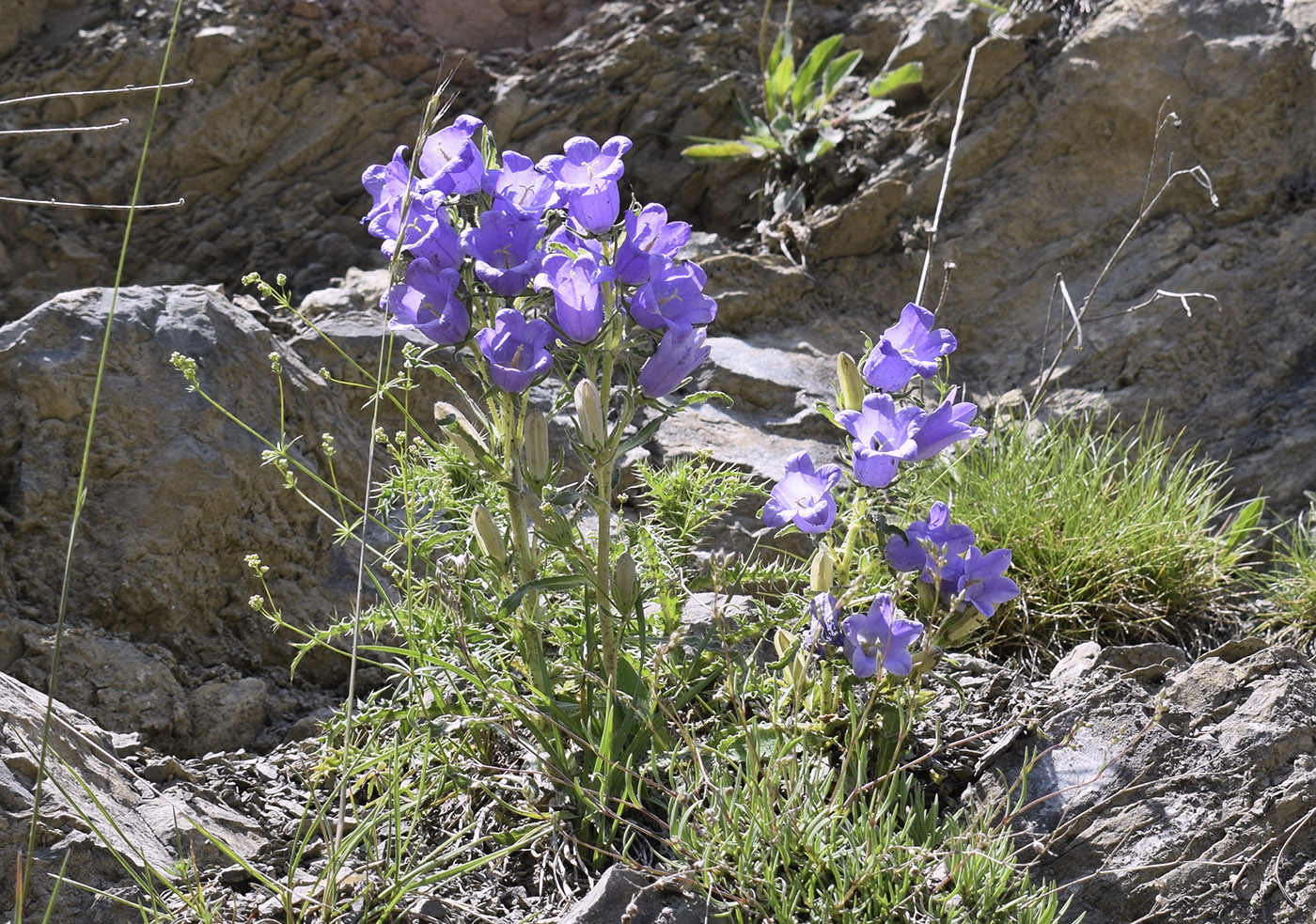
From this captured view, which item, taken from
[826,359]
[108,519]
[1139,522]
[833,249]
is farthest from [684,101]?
[108,519]

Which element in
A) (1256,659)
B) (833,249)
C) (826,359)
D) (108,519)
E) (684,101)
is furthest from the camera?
(684,101)

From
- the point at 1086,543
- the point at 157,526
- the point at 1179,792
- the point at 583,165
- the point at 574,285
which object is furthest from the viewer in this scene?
the point at 1086,543

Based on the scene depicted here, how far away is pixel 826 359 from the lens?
14.8 ft

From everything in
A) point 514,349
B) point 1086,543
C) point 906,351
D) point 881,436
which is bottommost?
A: point 1086,543

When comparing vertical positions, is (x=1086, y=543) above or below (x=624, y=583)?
below

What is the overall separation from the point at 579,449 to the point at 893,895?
3.41 feet

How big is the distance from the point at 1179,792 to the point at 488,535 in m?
1.59

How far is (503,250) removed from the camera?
2.06 meters

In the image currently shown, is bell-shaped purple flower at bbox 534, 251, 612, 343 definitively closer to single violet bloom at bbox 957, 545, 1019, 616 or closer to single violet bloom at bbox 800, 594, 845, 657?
single violet bloom at bbox 800, 594, 845, 657

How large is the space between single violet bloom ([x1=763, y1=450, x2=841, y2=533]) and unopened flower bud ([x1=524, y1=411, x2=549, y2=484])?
0.46 meters

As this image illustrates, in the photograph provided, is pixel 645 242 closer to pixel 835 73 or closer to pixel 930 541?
pixel 930 541

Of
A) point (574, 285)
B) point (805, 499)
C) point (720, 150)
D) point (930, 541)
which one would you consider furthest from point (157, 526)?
point (720, 150)

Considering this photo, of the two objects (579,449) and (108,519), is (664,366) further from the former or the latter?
(108,519)

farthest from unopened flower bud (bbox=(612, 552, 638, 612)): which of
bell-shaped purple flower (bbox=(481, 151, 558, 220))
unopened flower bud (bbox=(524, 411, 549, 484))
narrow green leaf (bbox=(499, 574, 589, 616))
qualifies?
bell-shaped purple flower (bbox=(481, 151, 558, 220))
